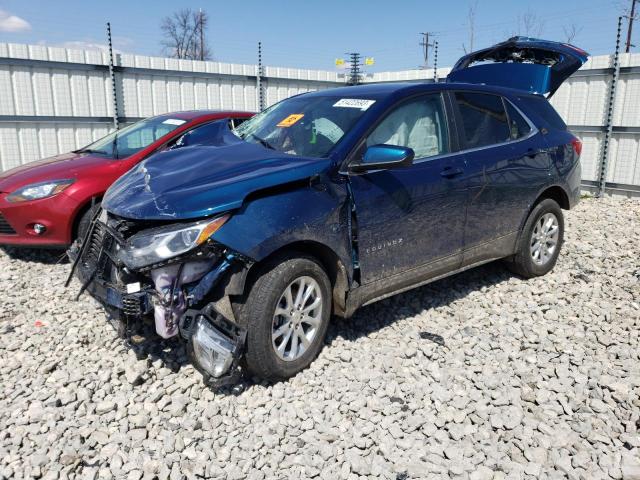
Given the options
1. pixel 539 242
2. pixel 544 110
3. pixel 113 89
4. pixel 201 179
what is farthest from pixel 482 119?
pixel 113 89

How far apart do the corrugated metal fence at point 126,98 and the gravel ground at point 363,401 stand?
540cm

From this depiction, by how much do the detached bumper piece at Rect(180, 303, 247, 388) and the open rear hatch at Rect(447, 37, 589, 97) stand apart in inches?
170

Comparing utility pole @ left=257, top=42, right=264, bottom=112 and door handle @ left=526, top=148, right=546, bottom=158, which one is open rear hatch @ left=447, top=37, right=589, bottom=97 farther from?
utility pole @ left=257, top=42, right=264, bottom=112

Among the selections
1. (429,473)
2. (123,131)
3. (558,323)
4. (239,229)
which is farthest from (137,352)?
(123,131)

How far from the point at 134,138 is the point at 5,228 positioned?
1711 millimetres

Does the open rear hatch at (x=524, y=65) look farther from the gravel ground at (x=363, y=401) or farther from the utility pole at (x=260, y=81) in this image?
the utility pole at (x=260, y=81)

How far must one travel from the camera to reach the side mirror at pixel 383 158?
3.35m

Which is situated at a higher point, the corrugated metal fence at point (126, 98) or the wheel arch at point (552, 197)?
the corrugated metal fence at point (126, 98)

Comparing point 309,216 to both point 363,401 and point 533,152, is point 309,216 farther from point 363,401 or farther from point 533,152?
point 533,152

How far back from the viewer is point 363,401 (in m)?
3.19

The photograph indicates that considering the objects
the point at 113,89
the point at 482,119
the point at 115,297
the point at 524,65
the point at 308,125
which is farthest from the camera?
the point at 113,89

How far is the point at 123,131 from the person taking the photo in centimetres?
659

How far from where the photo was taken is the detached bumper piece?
2.93m

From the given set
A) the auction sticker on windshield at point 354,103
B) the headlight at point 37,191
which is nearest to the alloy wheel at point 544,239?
the auction sticker on windshield at point 354,103
